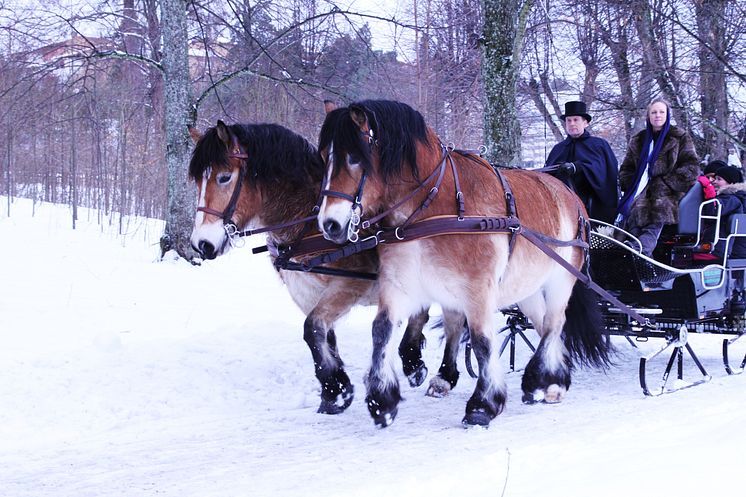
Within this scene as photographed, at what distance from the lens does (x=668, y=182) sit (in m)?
6.39

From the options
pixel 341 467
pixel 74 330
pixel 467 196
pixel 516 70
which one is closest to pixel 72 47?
pixel 74 330

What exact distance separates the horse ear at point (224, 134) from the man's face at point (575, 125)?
124 inches

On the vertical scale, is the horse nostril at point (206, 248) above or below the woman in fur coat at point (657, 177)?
below

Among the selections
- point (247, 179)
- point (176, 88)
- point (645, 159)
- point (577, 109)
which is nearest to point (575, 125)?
point (577, 109)

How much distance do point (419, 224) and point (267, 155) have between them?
1.29 m

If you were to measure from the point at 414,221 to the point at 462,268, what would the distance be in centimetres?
40

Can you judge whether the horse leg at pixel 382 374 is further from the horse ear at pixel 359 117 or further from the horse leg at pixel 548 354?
the horse leg at pixel 548 354

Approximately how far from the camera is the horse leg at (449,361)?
19.1 feet

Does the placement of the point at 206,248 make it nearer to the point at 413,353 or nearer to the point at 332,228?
the point at 332,228

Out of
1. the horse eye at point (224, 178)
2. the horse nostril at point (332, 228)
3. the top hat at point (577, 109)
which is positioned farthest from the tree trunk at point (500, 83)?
the horse nostril at point (332, 228)

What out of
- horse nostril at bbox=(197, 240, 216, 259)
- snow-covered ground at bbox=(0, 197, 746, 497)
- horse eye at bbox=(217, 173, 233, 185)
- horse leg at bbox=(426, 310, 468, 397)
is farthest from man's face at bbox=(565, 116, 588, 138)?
horse nostril at bbox=(197, 240, 216, 259)

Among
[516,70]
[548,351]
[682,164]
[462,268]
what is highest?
[516,70]

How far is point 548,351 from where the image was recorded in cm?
574

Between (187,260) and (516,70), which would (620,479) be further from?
(187,260)
